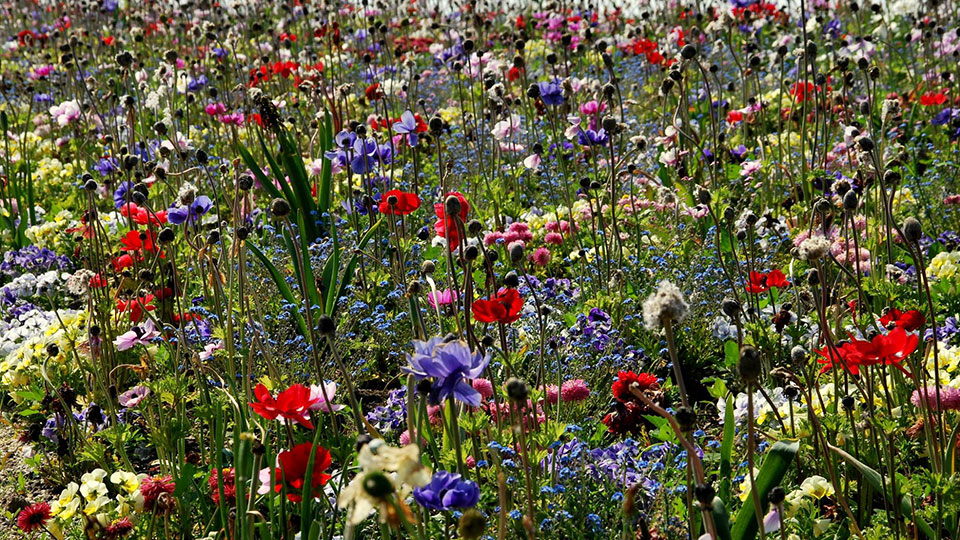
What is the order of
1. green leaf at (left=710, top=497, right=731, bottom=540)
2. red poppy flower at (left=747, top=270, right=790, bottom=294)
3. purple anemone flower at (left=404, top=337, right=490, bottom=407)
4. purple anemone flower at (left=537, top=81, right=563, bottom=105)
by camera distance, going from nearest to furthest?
purple anemone flower at (left=404, top=337, right=490, bottom=407) → green leaf at (left=710, top=497, right=731, bottom=540) → red poppy flower at (left=747, top=270, right=790, bottom=294) → purple anemone flower at (left=537, top=81, right=563, bottom=105)

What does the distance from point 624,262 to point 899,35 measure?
16.8ft

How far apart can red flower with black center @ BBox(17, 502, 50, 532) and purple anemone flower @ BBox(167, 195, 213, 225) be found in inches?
33.3

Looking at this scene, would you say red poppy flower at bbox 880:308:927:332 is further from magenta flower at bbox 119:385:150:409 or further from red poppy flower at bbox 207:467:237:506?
magenta flower at bbox 119:385:150:409

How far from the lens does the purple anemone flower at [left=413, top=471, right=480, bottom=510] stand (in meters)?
1.24

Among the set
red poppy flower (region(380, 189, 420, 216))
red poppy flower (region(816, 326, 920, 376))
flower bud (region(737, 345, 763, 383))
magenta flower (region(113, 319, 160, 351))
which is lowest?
magenta flower (region(113, 319, 160, 351))

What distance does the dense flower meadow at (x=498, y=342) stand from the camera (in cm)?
168

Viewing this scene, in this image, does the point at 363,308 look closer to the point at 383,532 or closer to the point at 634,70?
the point at 383,532

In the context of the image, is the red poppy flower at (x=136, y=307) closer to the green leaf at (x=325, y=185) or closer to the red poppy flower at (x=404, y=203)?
the red poppy flower at (x=404, y=203)

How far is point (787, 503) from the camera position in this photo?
1775 millimetres

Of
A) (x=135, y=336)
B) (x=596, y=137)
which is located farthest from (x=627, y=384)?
(x=596, y=137)

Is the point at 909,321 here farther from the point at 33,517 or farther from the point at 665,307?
the point at 33,517

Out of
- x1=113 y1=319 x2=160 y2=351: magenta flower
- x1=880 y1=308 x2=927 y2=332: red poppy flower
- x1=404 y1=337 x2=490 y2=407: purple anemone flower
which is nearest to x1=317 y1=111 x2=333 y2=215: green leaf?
x1=113 y1=319 x2=160 y2=351: magenta flower

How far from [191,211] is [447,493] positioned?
1614mm

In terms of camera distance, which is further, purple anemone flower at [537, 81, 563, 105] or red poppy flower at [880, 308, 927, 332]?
purple anemone flower at [537, 81, 563, 105]
